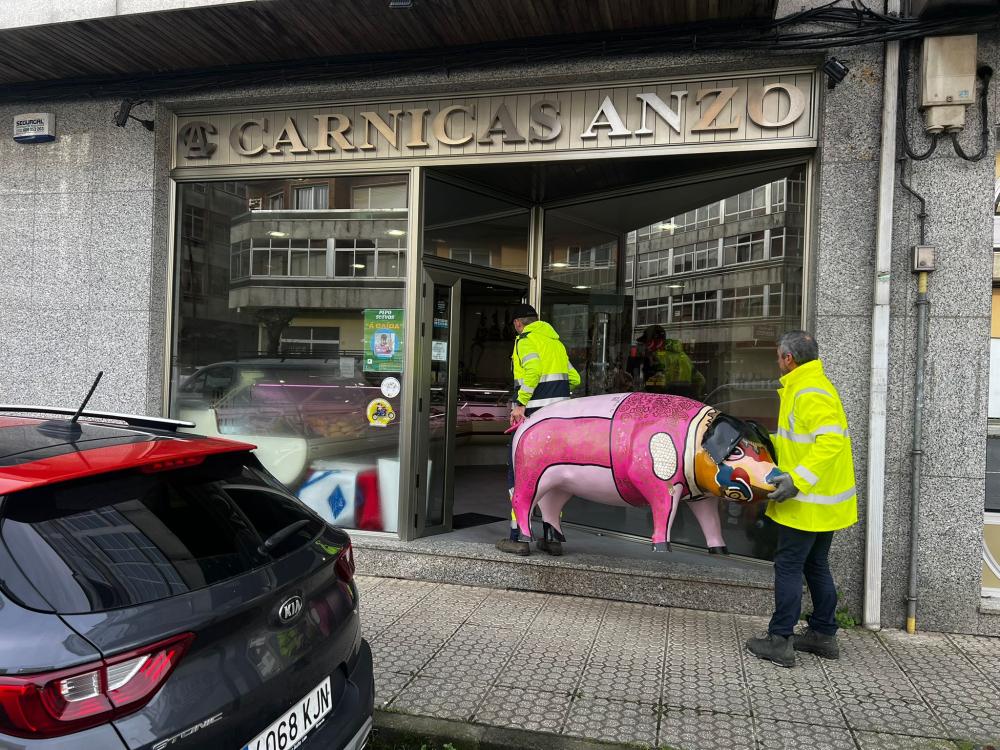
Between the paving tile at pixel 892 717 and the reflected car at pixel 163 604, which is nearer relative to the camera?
the reflected car at pixel 163 604

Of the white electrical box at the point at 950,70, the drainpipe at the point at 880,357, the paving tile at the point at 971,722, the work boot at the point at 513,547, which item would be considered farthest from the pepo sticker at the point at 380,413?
the white electrical box at the point at 950,70

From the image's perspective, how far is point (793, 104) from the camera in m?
5.12

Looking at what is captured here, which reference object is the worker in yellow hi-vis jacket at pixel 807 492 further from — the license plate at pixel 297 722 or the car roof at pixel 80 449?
the car roof at pixel 80 449

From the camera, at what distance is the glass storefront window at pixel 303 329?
6078 millimetres

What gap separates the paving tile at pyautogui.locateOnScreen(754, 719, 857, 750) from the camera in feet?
10.7

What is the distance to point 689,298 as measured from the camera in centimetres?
602

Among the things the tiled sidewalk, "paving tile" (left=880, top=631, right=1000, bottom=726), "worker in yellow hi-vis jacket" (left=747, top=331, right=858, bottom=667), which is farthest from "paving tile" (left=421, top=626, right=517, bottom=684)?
"paving tile" (left=880, top=631, right=1000, bottom=726)

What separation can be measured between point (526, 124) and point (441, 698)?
4149 mm

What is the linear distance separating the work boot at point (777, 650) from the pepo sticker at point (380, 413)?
3.27 metres

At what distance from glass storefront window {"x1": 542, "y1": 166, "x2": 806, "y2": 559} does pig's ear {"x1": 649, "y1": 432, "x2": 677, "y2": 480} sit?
44.2 inches

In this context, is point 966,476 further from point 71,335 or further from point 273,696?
point 71,335

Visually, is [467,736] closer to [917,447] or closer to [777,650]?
[777,650]

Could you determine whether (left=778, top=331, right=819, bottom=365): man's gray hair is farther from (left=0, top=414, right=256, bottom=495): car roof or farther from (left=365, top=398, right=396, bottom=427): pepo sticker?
(left=365, top=398, right=396, bottom=427): pepo sticker

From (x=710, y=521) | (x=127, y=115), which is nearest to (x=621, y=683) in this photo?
(x=710, y=521)
